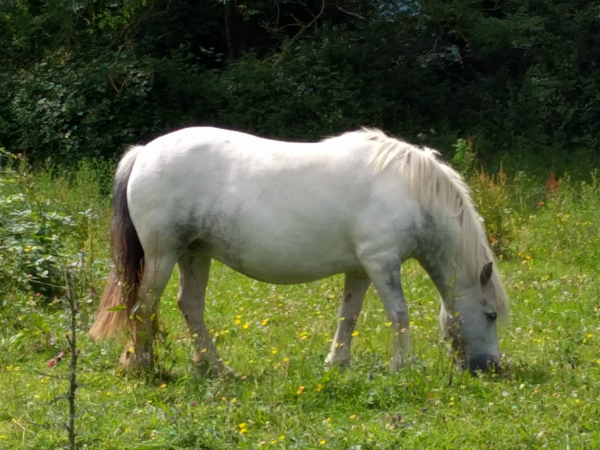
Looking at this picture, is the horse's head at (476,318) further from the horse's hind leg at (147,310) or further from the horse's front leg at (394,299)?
the horse's hind leg at (147,310)

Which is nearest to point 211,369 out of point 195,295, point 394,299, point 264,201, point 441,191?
point 195,295

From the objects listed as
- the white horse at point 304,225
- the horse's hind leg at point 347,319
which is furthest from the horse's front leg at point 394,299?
the horse's hind leg at point 347,319

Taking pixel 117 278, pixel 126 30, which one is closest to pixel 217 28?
pixel 126 30

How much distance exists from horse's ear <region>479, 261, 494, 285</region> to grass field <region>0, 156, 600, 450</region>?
47 cm

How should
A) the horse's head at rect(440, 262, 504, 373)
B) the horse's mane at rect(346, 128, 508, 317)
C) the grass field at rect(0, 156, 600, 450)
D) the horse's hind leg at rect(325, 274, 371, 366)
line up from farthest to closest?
the horse's hind leg at rect(325, 274, 371, 366) → the horse's head at rect(440, 262, 504, 373) → the horse's mane at rect(346, 128, 508, 317) → the grass field at rect(0, 156, 600, 450)

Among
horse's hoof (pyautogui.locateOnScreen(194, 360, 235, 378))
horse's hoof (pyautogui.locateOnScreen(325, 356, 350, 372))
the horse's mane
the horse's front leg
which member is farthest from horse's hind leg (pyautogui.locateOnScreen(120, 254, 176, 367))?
the horse's mane

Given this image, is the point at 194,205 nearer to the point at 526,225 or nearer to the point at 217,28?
the point at 526,225

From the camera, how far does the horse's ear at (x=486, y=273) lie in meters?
5.63

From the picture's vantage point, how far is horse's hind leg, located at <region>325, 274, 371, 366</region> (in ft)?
19.0

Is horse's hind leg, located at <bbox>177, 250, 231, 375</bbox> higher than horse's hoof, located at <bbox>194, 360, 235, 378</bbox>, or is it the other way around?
horse's hind leg, located at <bbox>177, 250, 231, 375</bbox>

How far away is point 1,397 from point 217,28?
13.3 metres

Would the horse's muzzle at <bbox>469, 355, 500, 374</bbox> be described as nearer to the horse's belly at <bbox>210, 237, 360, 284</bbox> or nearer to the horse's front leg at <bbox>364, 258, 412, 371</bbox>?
the horse's front leg at <bbox>364, 258, 412, 371</bbox>

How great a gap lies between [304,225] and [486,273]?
1.16 meters

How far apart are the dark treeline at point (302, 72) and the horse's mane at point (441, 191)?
29.5 feet
